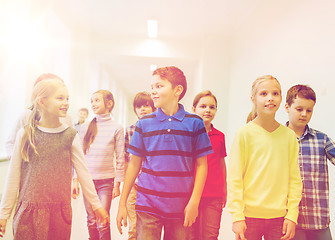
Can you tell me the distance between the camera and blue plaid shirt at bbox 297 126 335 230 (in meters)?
1.15

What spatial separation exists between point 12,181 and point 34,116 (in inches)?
9.5

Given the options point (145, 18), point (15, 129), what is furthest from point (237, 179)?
point (145, 18)

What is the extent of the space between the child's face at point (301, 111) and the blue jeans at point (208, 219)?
1.81 feet

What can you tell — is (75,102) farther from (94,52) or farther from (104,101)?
(104,101)

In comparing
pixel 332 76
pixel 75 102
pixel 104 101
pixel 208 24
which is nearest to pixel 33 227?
pixel 104 101

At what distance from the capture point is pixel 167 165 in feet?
3.31

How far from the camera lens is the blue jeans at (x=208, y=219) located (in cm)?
139

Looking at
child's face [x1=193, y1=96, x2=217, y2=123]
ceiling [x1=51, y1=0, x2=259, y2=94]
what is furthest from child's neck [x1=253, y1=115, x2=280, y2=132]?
ceiling [x1=51, y1=0, x2=259, y2=94]

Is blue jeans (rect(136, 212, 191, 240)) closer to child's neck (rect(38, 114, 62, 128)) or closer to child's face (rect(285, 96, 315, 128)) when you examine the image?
child's neck (rect(38, 114, 62, 128))

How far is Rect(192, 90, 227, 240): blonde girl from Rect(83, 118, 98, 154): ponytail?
605mm

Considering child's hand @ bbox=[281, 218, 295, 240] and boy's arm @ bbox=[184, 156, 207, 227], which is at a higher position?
boy's arm @ bbox=[184, 156, 207, 227]

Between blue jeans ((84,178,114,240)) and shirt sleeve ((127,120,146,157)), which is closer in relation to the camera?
shirt sleeve ((127,120,146,157))

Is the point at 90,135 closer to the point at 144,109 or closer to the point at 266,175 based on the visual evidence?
the point at 144,109

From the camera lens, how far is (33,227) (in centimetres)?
101
